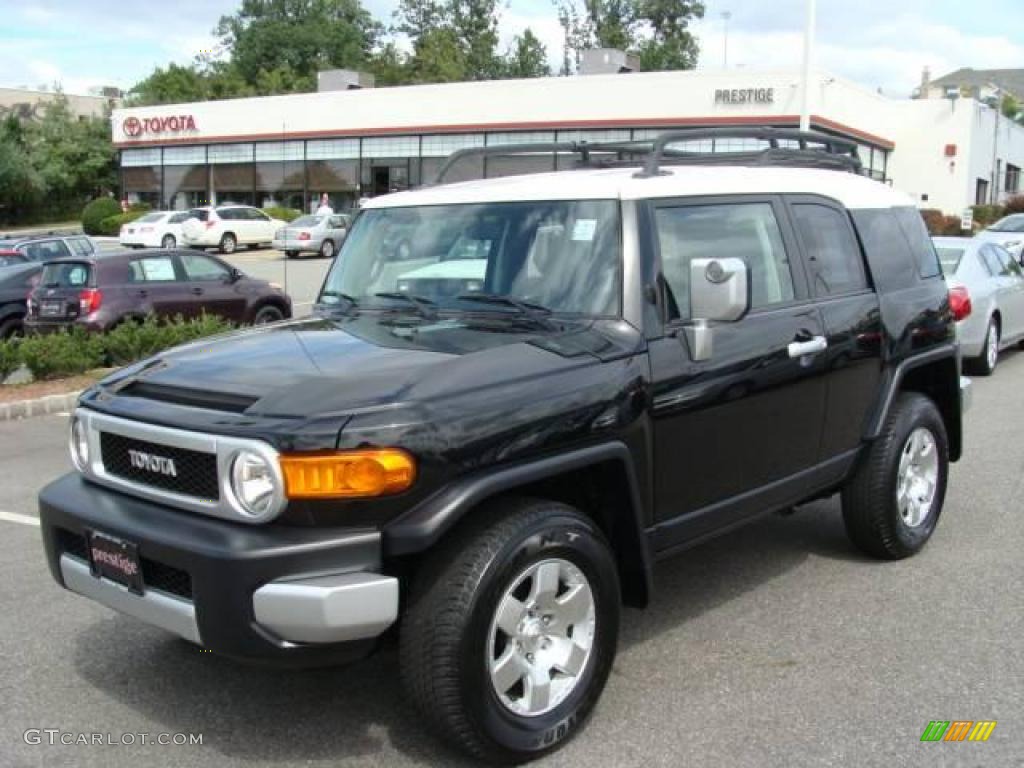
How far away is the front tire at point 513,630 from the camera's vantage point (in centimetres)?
317

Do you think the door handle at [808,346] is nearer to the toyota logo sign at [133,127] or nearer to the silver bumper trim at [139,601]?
the silver bumper trim at [139,601]

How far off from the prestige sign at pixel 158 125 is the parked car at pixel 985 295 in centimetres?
4523

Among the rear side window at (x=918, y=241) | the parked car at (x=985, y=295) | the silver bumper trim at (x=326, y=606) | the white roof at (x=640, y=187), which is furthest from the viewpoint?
the parked car at (x=985, y=295)

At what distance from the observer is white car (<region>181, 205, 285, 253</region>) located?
36.8 metres

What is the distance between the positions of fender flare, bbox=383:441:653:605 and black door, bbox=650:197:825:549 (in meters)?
0.16

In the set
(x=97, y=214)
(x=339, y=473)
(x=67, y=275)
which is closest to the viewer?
(x=339, y=473)

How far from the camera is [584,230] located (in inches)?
160

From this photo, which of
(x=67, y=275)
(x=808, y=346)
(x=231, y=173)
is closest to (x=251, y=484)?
(x=808, y=346)

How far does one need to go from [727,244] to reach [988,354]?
344 inches

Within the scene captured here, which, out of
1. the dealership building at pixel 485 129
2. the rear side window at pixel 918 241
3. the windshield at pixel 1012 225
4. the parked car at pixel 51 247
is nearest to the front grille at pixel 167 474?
the rear side window at pixel 918 241

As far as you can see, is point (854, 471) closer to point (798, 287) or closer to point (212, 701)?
point (798, 287)

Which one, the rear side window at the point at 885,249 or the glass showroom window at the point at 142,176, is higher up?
the glass showroom window at the point at 142,176

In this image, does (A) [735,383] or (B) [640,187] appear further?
(A) [735,383]

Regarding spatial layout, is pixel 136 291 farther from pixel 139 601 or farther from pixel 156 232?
pixel 156 232
